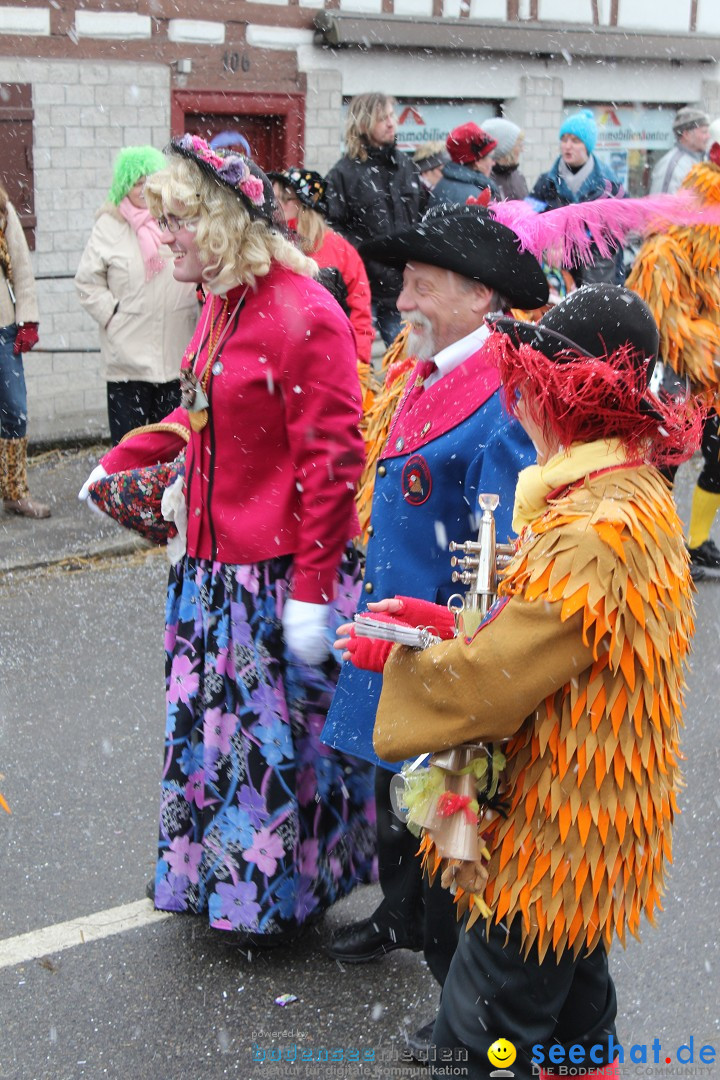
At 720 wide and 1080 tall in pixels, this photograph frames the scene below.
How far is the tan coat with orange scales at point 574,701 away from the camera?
2291mm

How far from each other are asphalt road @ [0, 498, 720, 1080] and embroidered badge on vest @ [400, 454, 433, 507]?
1322 mm

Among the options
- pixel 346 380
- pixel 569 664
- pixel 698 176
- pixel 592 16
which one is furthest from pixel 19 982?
pixel 592 16

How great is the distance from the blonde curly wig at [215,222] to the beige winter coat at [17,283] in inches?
173


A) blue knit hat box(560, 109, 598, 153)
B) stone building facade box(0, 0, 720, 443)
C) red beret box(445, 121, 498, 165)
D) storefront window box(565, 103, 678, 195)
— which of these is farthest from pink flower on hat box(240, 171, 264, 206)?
storefront window box(565, 103, 678, 195)

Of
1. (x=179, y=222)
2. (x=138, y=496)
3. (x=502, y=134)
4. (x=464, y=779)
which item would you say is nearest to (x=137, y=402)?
(x=502, y=134)

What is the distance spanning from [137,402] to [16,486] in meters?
0.83

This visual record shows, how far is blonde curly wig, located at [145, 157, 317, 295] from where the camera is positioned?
Result: 3.37m

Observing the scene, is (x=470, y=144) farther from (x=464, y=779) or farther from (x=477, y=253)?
(x=464, y=779)

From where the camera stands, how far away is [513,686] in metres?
2.29

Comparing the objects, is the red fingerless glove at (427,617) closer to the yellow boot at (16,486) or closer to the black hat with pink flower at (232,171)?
the black hat with pink flower at (232,171)

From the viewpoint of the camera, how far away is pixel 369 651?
255 cm

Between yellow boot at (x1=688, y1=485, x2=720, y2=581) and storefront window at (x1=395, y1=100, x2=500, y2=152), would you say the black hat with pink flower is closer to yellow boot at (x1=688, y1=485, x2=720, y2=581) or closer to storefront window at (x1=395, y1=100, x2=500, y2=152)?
yellow boot at (x1=688, y1=485, x2=720, y2=581)

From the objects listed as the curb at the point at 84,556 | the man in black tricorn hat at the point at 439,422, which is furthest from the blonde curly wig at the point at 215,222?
the curb at the point at 84,556

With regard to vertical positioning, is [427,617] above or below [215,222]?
below
